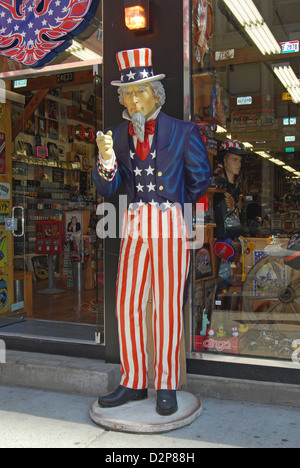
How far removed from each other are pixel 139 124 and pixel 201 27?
48.5 inches

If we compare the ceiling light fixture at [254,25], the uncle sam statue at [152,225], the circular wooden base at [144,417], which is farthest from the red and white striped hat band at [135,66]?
the circular wooden base at [144,417]

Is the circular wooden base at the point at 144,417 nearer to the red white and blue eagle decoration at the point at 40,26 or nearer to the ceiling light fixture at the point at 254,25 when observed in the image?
the red white and blue eagle decoration at the point at 40,26

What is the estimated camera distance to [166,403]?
3.09 m

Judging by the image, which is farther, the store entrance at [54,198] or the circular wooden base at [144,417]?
the store entrance at [54,198]

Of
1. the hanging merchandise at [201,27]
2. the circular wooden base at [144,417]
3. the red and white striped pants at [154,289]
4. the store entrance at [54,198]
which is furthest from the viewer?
the store entrance at [54,198]

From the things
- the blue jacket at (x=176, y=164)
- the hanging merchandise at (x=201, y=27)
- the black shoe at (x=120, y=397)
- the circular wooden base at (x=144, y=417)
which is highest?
the hanging merchandise at (x=201, y=27)

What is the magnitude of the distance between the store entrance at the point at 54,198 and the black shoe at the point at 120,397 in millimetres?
1842

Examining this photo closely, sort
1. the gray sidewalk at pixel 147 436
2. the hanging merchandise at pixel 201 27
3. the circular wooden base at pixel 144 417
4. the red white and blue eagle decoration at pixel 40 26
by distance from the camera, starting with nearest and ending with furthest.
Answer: the gray sidewalk at pixel 147 436 < the circular wooden base at pixel 144 417 < the hanging merchandise at pixel 201 27 < the red white and blue eagle decoration at pixel 40 26

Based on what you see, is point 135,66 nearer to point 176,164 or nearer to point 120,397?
point 176,164

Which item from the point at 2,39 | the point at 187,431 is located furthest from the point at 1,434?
the point at 2,39

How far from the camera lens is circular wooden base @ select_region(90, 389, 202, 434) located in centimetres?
296

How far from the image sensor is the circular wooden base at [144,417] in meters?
2.96

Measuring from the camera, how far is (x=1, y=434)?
119 inches

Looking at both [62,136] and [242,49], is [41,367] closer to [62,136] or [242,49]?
[242,49]
